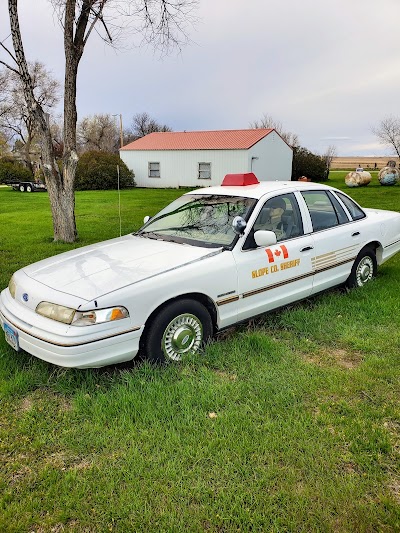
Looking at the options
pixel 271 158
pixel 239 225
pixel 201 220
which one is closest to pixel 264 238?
pixel 239 225

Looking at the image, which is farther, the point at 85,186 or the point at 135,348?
the point at 85,186

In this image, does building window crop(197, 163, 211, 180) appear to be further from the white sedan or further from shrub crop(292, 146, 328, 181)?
the white sedan

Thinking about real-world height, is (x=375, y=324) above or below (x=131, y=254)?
below

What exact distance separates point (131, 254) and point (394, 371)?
101 inches

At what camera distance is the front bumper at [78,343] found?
3268 mm

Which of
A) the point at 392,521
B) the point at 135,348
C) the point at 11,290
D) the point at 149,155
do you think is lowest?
the point at 392,521

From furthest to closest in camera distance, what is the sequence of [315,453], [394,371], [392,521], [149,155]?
[149,155] < [394,371] < [315,453] < [392,521]

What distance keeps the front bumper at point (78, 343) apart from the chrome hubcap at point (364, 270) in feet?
11.7

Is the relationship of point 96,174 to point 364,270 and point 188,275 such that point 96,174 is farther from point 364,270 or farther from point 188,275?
point 188,275

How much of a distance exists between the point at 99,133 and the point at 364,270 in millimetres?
61086

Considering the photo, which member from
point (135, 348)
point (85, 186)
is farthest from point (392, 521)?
point (85, 186)

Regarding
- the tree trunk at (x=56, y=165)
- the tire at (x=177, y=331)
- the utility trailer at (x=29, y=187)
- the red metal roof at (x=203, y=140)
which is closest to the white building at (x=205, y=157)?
the red metal roof at (x=203, y=140)

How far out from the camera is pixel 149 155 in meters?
32.8

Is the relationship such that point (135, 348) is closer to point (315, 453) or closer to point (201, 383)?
point (201, 383)
